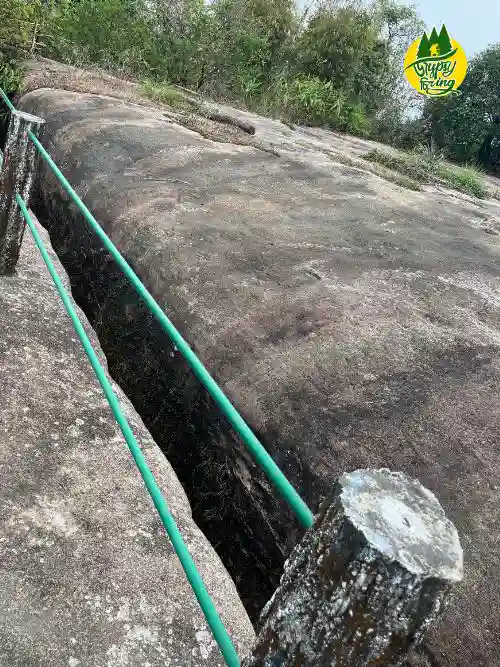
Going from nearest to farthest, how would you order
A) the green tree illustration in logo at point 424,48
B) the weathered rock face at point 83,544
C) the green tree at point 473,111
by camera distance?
the weathered rock face at point 83,544
the green tree illustration in logo at point 424,48
the green tree at point 473,111

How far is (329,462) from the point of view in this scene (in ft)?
6.50

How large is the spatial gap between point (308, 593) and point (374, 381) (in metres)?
1.56

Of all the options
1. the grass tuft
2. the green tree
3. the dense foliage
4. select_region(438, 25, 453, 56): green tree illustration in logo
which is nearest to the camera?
the grass tuft

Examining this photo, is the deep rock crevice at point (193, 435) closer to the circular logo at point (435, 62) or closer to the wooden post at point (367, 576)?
the wooden post at point (367, 576)

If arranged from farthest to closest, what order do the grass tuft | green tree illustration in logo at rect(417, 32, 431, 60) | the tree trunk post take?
green tree illustration in logo at rect(417, 32, 431, 60)
the grass tuft
the tree trunk post

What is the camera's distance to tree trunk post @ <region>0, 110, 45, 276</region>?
9.05 ft

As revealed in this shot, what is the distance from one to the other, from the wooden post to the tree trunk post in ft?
8.27

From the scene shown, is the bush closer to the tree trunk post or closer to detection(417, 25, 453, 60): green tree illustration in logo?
the tree trunk post

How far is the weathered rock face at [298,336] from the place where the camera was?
1.97 m

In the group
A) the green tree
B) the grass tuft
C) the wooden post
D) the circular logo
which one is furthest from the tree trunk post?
the green tree

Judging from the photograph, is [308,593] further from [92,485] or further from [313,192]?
[313,192]

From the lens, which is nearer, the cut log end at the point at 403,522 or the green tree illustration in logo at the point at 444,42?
the cut log end at the point at 403,522

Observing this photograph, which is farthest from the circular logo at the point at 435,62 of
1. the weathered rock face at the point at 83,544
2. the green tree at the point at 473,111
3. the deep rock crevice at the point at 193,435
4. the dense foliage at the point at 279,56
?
the weathered rock face at the point at 83,544

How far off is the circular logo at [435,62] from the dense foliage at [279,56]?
5.43 ft
